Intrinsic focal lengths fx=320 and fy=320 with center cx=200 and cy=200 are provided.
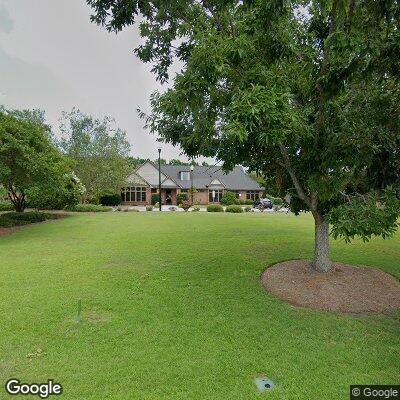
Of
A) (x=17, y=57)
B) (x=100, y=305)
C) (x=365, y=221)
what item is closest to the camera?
(x=365, y=221)

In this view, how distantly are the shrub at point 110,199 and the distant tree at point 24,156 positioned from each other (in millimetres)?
21928

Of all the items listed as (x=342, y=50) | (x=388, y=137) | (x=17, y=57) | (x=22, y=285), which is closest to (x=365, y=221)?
(x=388, y=137)

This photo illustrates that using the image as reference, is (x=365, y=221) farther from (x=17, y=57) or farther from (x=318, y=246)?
(x=17, y=57)

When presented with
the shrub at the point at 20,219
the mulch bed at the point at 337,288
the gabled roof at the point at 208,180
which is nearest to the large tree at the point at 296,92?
the mulch bed at the point at 337,288

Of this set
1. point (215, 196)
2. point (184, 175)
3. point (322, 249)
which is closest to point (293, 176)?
point (322, 249)

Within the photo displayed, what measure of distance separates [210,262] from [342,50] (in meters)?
6.83

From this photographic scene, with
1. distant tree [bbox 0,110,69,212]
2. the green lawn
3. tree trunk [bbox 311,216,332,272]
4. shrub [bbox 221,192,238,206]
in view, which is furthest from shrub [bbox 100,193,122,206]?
tree trunk [bbox 311,216,332,272]

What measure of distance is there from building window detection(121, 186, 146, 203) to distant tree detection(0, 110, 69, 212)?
2752cm

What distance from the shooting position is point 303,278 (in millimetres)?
7758

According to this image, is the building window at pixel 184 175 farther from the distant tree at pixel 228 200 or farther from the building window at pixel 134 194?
the distant tree at pixel 228 200

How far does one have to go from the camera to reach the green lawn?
156 inches

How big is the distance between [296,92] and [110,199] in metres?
36.2

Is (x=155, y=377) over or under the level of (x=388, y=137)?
under

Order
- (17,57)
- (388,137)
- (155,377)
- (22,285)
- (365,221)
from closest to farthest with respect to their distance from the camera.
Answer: (155,377), (365,221), (388,137), (22,285), (17,57)
